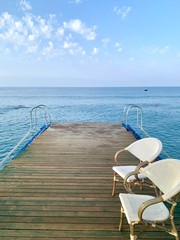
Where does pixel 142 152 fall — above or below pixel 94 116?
above

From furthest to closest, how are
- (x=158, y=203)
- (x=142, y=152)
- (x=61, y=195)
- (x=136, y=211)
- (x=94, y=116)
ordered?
(x=94, y=116) → (x=142, y=152) → (x=61, y=195) → (x=158, y=203) → (x=136, y=211)

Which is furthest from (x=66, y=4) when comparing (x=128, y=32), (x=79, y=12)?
(x=128, y=32)

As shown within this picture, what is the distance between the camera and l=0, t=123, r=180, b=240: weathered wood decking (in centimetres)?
230

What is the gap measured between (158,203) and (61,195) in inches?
61.4

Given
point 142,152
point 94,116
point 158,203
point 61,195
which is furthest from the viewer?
point 94,116

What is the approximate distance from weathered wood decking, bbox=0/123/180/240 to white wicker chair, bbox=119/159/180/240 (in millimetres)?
385

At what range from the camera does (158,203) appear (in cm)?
220

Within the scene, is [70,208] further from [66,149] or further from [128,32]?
[128,32]

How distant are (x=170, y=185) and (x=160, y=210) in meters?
0.28

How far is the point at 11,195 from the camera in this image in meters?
3.12

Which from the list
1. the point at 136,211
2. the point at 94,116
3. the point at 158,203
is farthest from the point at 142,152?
the point at 94,116

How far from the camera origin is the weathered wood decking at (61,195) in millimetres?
2305

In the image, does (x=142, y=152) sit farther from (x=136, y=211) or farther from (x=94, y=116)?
(x=94, y=116)

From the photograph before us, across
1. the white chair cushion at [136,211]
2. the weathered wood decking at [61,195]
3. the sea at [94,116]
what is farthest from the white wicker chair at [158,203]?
the sea at [94,116]
